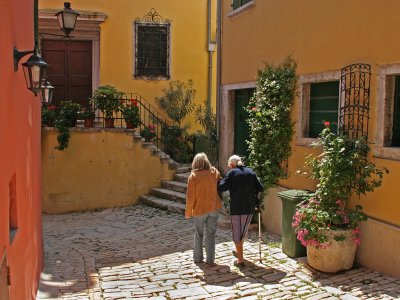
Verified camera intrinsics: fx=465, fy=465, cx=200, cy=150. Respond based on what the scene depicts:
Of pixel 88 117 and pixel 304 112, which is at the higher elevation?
pixel 304 112

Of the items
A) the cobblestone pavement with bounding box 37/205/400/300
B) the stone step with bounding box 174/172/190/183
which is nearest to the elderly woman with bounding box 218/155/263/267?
the cobblestone pavement with bounding box 37/205/400/300

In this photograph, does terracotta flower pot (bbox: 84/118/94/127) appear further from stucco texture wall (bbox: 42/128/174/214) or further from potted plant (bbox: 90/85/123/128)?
potted plant (bbox: 90/85/123/128)

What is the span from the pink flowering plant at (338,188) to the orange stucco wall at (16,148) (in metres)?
3.65

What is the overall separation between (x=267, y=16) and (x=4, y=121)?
700cm

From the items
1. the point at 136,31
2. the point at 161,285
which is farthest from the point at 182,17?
the point at 161,285

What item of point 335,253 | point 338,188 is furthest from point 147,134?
point 335,253

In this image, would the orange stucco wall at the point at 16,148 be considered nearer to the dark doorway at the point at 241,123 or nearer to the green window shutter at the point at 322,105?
the green window shutter at the point at 322,105

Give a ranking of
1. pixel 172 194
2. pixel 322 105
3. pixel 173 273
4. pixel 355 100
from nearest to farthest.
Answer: pixel 355 100 < pixel 173 273 < pixel 322 105 < pixel 172 194

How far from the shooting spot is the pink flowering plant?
6.36 m

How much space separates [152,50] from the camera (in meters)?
14.2

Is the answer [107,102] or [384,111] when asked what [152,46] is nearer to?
[107,102]

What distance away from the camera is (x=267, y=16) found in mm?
9477

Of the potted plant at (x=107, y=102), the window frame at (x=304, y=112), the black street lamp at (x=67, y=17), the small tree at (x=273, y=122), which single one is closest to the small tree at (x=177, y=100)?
the potted plant at (x=107, y=102)

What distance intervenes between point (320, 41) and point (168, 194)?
18.9 feet
